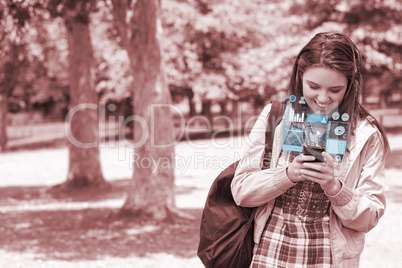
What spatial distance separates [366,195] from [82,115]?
10.2 meters

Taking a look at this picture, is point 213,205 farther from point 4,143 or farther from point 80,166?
point 4,143

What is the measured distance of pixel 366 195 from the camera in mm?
1820

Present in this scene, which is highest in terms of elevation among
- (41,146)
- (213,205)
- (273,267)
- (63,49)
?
(63,49)

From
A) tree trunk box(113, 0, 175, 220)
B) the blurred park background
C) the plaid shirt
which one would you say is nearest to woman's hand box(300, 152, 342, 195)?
the plaid shirt

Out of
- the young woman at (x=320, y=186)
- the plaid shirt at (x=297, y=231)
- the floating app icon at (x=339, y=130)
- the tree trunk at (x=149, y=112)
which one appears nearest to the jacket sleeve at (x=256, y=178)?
the young woman at (x=320, y=186)

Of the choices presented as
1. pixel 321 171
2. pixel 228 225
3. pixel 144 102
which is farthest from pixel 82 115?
pixel 321 171

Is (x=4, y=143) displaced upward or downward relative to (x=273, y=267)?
downward

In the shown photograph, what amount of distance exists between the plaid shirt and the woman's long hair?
0.31 meters

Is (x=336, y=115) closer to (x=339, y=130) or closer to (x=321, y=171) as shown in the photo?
(x=339, y=130)

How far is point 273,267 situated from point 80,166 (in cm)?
1001

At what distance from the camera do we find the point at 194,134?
94.2 ft

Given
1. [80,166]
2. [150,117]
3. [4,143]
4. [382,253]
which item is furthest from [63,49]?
[382,253]

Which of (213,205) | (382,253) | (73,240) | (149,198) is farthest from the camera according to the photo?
(149,198)

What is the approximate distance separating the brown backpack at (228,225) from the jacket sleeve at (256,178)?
0.04 metres
